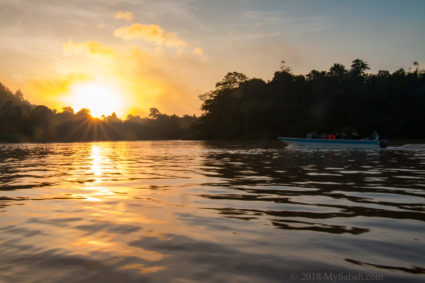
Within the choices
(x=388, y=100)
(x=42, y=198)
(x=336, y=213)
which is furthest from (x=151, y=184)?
(x=388, y=100)

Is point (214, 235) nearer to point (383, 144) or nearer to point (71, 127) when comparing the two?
point (383, 144)

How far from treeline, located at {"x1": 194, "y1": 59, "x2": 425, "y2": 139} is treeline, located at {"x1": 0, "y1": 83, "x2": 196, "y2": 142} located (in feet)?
89.8

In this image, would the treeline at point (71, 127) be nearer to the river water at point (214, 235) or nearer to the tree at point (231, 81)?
the tree at point (231, 81)

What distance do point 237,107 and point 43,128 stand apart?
2890 inches

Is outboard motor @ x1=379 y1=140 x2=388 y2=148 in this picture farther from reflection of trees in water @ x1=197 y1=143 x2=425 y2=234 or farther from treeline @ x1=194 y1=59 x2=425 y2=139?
treeline @ x1=194 y1=59 x2=425 y2=139

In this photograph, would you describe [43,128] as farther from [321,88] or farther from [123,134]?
[321,88]

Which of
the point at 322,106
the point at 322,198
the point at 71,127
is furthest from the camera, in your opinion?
the point at 71,127

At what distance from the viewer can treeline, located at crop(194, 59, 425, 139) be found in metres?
91.4

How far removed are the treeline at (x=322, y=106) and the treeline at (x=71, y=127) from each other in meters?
27.4

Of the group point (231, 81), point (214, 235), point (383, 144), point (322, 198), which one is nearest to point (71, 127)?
point (231, 81)

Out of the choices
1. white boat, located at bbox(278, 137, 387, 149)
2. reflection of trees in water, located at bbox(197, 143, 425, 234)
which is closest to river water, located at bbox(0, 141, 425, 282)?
reflection of trees in water, located at bbox(197, 143, 425, 234)

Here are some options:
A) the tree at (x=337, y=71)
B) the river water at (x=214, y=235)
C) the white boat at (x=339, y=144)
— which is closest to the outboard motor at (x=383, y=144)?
the white boat at (x=339, y=144)

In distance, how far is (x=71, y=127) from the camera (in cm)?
13350

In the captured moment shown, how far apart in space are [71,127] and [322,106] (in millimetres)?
93874
